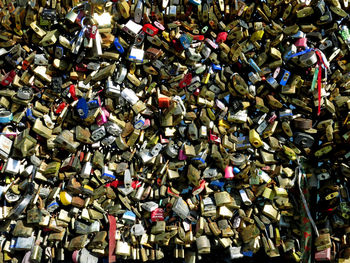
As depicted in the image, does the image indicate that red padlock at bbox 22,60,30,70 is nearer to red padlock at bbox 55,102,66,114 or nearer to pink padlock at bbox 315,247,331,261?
red padlock at bbox 55,102,66,114

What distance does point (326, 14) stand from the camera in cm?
398

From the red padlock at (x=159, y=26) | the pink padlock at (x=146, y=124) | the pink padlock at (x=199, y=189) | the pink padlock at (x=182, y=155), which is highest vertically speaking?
the red padlock at (x=159, y=26)

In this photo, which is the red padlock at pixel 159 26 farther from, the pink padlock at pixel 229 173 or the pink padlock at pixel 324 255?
the pink padlock at pixel 324 255

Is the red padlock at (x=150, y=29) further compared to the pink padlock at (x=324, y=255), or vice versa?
the pink padlock at (x=324, y=255)

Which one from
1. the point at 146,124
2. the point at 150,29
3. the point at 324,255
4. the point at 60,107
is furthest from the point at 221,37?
the point at 324,255

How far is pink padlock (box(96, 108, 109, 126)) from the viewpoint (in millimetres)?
3954

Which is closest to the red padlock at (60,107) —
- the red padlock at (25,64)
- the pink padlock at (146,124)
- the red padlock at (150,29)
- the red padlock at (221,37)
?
the red padlock at (25,64)

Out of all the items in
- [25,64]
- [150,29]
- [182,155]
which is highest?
[150,29]

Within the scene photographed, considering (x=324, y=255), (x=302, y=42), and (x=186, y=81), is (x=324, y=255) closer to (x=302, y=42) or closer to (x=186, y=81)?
(x=302, y=42)

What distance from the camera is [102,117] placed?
156 inches

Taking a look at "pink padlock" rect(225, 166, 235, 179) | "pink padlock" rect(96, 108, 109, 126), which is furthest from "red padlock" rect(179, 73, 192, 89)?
"pink padlock" rect(225, 166, 235, 179)

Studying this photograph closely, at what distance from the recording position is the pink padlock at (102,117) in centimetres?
395

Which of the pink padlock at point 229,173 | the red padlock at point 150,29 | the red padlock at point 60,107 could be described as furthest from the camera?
the pink padlock at point 229,173

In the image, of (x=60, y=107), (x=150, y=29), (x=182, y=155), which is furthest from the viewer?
(x=182, y=155)
